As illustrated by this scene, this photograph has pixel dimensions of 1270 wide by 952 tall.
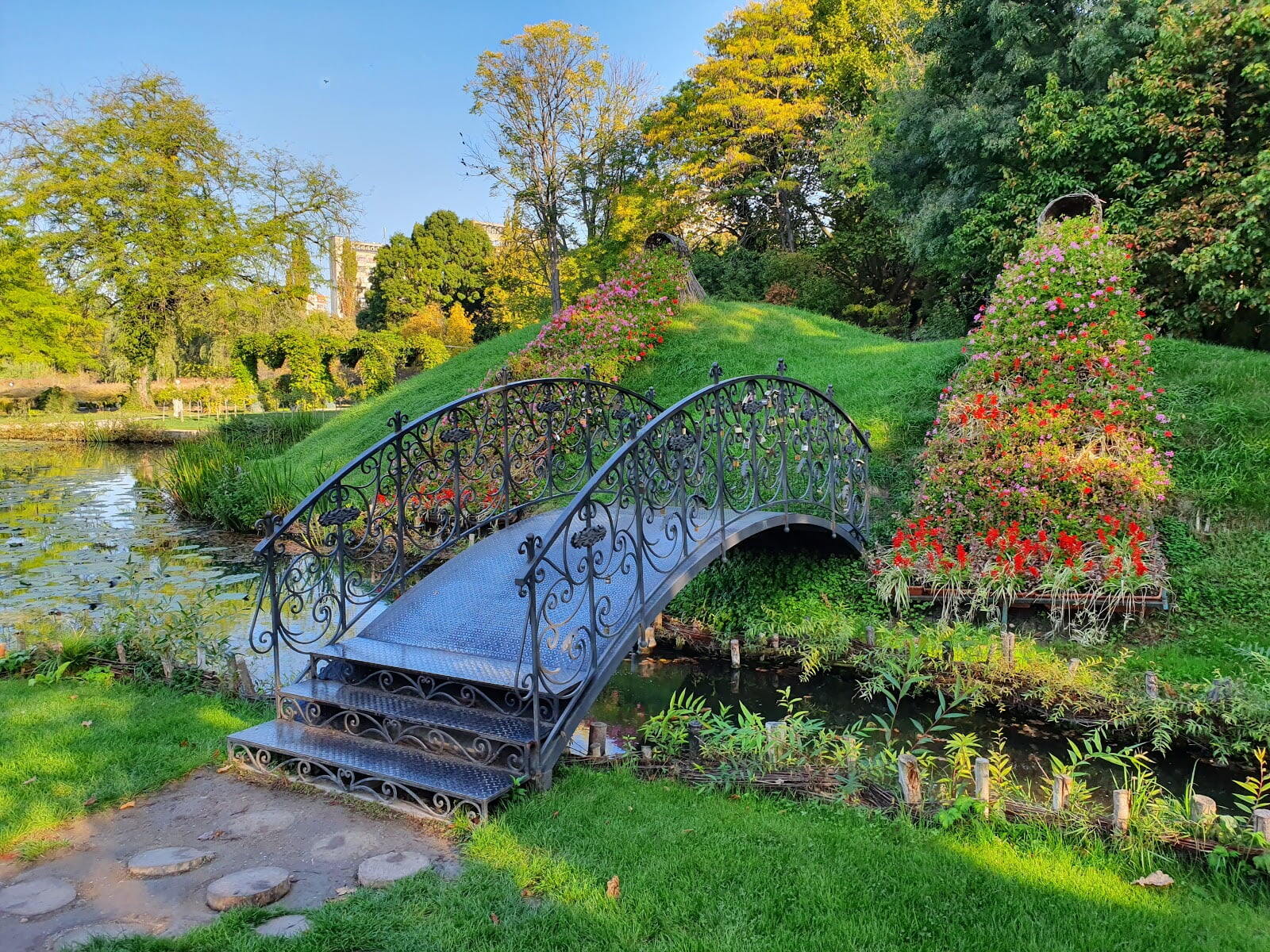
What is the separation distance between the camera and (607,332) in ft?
37.4

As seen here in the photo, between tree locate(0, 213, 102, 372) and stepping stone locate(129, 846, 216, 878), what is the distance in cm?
2653

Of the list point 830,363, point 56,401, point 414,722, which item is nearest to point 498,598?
point 414,722

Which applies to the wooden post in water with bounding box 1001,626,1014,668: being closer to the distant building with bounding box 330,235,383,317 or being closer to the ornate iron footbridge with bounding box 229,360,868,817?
the ornate iron footbridge with bounding box 229,360,868,817

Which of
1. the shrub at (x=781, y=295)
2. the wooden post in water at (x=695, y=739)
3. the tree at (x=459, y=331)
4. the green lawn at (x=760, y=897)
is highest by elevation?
the tree at (x=459, y=331)

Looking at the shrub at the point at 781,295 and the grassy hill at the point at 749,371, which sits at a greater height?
the shrub at the point at 781,295

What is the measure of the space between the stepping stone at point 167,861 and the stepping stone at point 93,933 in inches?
11.0

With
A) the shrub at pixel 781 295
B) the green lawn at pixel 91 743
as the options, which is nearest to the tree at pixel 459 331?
the shrub at pixel 781 295

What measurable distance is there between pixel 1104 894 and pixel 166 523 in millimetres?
12329

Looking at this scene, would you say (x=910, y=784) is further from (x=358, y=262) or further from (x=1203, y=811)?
(x=358, y=262)

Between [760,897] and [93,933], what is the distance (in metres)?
2.13

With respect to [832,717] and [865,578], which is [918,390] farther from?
[832,717]

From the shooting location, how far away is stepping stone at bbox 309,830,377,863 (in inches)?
113

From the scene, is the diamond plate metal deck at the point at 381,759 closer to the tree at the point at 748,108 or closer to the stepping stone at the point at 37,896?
the stepping stone at the point at 37,896

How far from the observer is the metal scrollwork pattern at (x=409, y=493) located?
4176 millimetres
